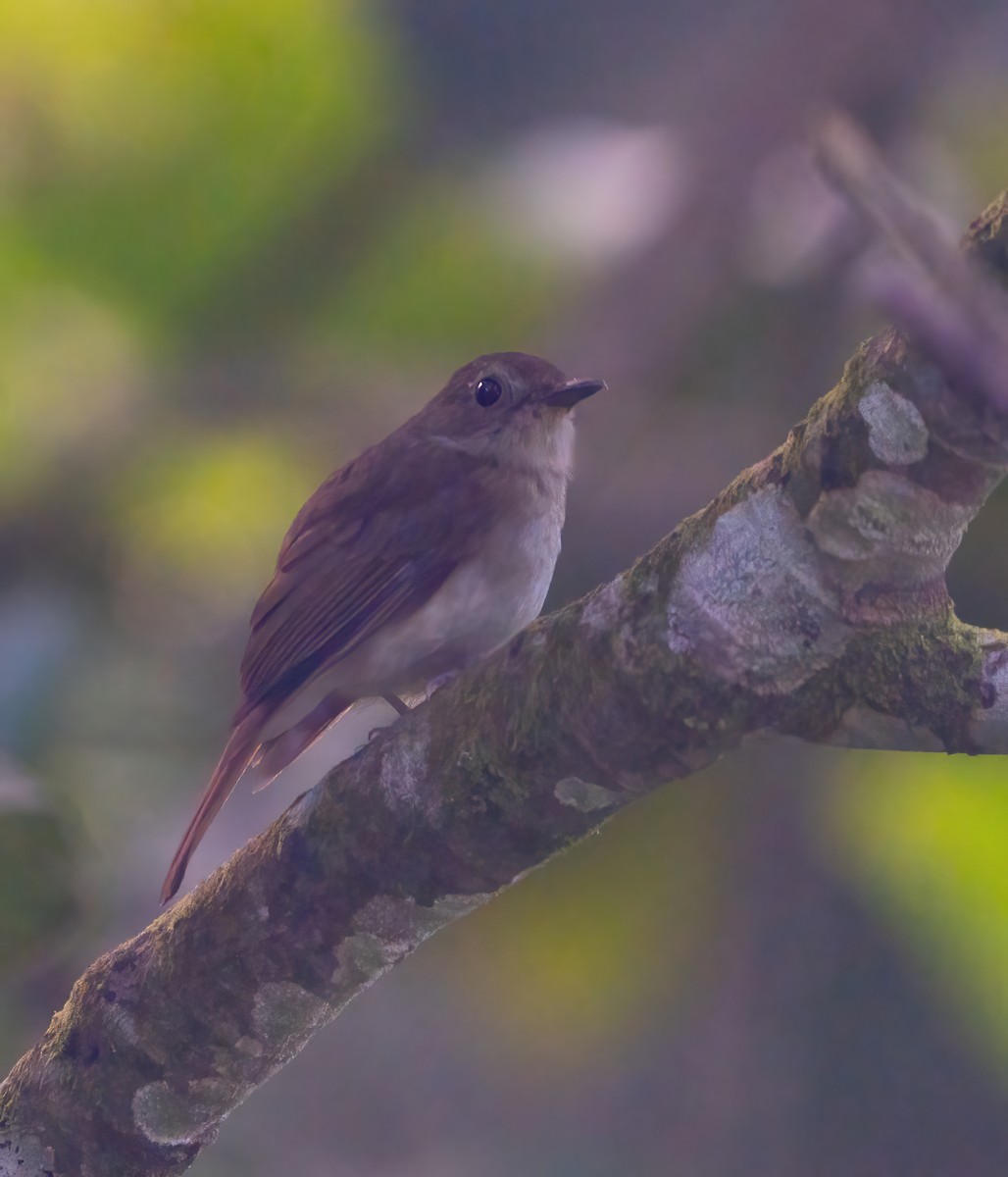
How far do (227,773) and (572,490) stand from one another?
4.61ft

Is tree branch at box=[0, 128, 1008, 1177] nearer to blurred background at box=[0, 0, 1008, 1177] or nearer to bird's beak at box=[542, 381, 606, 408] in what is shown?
blurred background at box=[0, 0, 1008, 1177]

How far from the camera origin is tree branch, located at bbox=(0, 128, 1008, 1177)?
5.18 feet

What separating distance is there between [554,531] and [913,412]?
1702 millimetres

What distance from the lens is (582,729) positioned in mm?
1817

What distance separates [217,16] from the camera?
394 centimetres

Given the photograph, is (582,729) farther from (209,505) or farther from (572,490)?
(209,505)

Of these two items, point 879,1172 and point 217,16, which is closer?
point 217,16

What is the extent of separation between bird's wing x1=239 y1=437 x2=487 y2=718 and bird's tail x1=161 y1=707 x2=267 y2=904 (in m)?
0.05

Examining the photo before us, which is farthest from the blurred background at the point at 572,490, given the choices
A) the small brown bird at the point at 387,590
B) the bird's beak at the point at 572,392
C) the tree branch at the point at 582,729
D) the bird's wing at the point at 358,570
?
the tree branch at the point at 582,729

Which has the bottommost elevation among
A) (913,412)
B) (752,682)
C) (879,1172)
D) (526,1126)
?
(879,1172)

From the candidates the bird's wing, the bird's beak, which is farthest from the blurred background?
the bird's wing

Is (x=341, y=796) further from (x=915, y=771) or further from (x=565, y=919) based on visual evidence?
(x=565, y=919)

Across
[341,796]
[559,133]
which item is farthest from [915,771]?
[559,133]

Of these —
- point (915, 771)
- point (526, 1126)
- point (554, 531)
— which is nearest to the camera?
point (554, 531)
